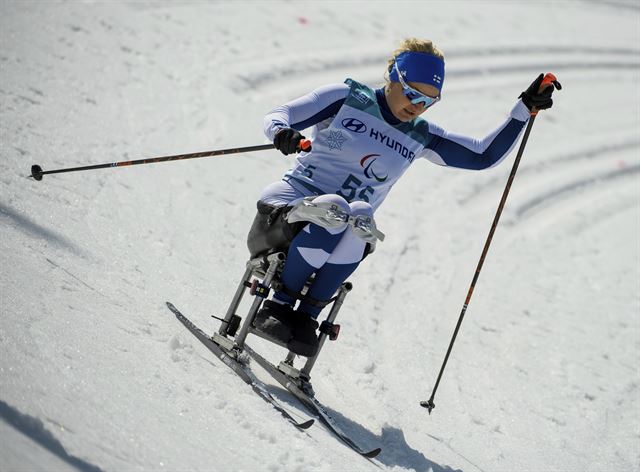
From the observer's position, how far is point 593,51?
47.8 feet

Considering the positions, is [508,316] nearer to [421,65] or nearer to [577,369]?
[577,369]

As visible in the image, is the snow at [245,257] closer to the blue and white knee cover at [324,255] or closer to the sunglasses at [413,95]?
the blue and white knee cover at [324,255]

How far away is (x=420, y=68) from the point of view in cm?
459

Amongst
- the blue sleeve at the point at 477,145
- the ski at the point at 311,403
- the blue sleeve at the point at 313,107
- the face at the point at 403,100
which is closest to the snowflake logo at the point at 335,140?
the blue sleeve at the point at 313,107

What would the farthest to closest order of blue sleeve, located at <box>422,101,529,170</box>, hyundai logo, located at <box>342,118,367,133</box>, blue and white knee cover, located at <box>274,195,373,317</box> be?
1. blue sleeve, located at <box>422,101,529,170</box>
2. hyundai logo, located at <box>342,118,367,133</box>
3. blue and white knee cover, located at <box>274,195,373,317</box>

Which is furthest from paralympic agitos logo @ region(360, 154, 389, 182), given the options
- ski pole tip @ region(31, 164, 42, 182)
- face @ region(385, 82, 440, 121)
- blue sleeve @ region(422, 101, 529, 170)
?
ski pole tip @ region(31, 164, 42, 182)

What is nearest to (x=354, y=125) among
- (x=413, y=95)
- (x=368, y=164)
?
(x=368, y=164)

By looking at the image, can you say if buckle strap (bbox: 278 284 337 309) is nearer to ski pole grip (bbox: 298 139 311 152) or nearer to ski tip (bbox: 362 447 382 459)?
ski pole grip (bbox: 298 139 311 152)

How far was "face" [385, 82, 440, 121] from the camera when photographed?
4.60 meters

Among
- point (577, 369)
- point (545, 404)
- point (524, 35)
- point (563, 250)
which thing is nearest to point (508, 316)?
point (577, 369)

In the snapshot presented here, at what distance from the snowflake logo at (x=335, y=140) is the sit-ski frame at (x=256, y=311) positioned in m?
0.66

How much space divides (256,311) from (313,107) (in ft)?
3.71

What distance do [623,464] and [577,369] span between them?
1.22 meters

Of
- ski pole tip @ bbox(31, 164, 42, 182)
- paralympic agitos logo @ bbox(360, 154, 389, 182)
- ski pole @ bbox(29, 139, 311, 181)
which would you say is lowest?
ski pole tip @ bbox(31, 164, 42, 182)
